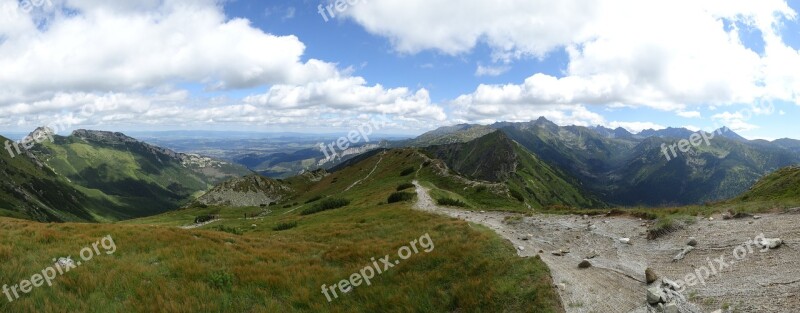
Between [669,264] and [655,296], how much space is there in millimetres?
5217

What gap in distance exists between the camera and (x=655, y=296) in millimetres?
10195

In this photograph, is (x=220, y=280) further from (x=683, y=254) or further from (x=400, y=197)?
(x=400, y=197)

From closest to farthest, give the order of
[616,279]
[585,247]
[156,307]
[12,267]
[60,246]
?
[156,307] < [616,279] < [12,267] < [60,246] < [585,247]

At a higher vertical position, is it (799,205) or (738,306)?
(799,205)

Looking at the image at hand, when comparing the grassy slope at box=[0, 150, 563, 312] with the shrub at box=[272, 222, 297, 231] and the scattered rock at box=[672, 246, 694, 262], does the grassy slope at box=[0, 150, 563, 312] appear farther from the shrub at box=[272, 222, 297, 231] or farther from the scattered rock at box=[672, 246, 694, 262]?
the shrub at box=[272, 222, 297, 231]

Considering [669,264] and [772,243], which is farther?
[669,264]

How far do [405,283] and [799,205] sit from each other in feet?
61.7

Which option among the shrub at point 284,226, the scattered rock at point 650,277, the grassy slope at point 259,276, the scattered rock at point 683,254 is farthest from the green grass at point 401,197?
the scattered rock at point 650,277

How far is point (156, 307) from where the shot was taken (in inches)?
468

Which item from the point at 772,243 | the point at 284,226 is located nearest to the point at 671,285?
the point at 772,243

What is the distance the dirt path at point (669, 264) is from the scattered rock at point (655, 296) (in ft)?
1.02

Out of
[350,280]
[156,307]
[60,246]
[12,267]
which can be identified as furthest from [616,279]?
[60,246]

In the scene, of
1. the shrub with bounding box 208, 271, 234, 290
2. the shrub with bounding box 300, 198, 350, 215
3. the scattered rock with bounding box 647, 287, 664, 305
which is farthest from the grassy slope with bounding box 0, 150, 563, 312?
the shrub with bounding box 300, 198, 350, 215

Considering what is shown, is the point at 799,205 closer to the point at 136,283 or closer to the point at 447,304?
the point at 447,304
